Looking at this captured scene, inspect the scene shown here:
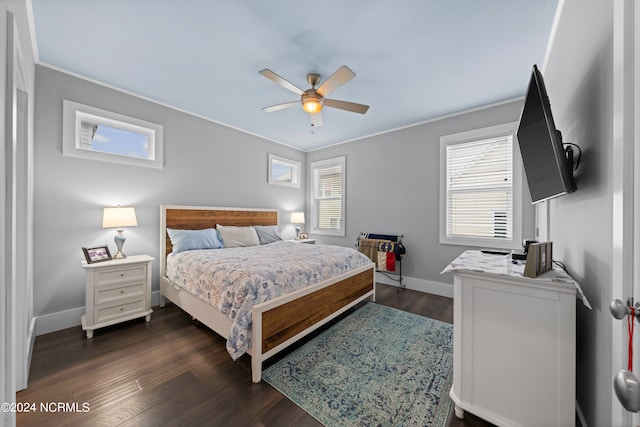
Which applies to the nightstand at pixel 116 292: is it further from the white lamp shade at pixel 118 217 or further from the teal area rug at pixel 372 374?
the teal area rug at pixel 372 374

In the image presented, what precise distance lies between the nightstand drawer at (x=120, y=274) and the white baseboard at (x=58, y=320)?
59 cm

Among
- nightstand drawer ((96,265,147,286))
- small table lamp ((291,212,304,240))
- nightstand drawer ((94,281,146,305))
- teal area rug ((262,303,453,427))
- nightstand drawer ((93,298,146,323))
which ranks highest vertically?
small table lamp ((291,212,304,240))

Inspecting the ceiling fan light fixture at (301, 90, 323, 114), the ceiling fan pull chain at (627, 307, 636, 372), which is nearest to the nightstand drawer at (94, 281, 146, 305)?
Result: the ceiling fan light fixture at (301, 90, 323, 114)

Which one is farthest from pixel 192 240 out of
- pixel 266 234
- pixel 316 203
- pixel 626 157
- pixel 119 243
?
pixel 626 157

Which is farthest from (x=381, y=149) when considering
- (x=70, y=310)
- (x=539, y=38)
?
(x=70, y=310)

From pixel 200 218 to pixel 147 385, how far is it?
2.25 meters

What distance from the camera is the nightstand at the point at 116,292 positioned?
2.37 m

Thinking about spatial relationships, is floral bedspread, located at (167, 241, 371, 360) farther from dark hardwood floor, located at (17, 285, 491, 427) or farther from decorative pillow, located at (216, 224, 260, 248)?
decorative pillow, located at (216, 224, 260, 248)

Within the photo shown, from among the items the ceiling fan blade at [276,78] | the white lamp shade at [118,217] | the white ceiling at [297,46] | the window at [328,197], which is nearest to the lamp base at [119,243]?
the white lamp shade at [118,217]

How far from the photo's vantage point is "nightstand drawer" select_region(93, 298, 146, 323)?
240cm

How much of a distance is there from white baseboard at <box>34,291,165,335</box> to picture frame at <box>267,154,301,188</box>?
320 cm

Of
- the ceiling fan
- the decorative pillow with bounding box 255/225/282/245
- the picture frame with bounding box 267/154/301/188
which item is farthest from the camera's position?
the picture frame with bounding box 267/154/301/188

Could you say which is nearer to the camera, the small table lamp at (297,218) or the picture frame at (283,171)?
the picture frame at (283,171)

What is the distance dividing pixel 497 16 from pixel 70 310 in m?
4.83
